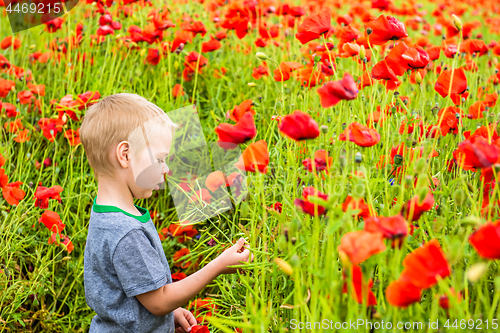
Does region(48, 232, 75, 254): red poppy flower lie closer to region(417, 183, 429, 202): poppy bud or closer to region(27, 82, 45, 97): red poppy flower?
region(27, 82, 45, 97): red poppy flower

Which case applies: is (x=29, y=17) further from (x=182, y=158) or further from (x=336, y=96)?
(x=336, y=96)

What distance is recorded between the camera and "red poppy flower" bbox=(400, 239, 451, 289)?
0.60 m

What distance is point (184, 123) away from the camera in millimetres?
1964

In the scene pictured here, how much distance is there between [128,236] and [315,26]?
83 cm

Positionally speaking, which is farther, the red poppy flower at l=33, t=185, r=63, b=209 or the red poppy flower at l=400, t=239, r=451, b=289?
→ the red poppy flower at l=33, t=185, r=63, b=209

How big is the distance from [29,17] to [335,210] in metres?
2.84

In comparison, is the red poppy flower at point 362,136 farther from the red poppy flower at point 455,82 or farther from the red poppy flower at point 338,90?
the red poppy flower at point 455,82

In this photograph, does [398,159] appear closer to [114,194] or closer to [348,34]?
[348,34]

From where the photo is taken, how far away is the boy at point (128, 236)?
3.51ft

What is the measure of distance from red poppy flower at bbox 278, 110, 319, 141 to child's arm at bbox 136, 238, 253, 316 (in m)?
0.43

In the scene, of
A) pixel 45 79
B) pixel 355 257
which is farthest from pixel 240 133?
pixel 45 79

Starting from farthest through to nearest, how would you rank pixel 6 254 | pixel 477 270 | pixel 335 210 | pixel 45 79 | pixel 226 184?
1. pixel 45 79
2. pixel 6 254
3. pixel 226 184
4. pixel 335 210
5. pixel 477 270

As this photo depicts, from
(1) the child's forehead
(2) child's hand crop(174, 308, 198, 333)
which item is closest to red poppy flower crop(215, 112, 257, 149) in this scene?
(1) the child's forehead

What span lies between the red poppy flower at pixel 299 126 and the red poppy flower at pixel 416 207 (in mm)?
222
